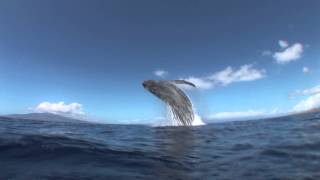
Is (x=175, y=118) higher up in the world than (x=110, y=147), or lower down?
higher up

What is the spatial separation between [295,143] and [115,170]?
25.1 feet

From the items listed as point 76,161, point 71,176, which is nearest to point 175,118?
point 76,161

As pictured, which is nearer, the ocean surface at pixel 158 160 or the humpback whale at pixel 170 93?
the ocean surface at pixel 158 160

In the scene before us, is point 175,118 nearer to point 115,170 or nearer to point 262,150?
point 262,150

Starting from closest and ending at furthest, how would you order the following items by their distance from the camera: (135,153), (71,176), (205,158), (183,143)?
(71,176)
(205,158)
(135,153)
(183,143)

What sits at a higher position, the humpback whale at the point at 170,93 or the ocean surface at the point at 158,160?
the humpback whale at the point at 170,93

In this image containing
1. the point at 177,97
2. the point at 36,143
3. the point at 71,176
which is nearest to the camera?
the point at 71,176

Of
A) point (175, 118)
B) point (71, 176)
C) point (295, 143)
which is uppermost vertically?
point (175, 118)

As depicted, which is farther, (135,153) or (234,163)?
(135,153)

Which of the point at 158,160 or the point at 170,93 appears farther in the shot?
the point at 170,93

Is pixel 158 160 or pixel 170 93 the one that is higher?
pixel 170 93

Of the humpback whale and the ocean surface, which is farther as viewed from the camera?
the humpback whale

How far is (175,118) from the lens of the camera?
766 inches

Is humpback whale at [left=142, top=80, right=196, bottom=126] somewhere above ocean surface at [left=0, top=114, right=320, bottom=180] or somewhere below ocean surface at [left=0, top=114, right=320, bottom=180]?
above
